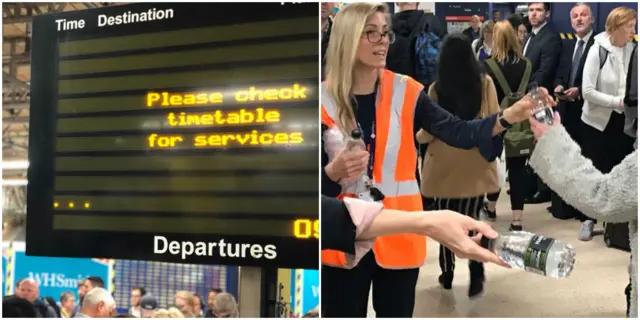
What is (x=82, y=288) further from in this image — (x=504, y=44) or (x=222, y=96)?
(x=504, y=44)

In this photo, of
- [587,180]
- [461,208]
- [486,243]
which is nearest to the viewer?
[587,180]

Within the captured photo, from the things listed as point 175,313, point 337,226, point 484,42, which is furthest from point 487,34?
point 175,313

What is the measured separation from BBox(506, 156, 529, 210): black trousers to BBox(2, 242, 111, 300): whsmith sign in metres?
1.14

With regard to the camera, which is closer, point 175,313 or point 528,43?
point 528,43

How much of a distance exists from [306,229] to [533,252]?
55 cm

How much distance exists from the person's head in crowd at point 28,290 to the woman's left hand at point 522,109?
1.37 metres

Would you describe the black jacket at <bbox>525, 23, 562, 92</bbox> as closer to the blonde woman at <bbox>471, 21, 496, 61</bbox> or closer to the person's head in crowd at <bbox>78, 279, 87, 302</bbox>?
the blonde woman at <bbox>471, 21, 496, 61</bbox>

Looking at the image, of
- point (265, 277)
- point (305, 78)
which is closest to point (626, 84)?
point (305, 78)

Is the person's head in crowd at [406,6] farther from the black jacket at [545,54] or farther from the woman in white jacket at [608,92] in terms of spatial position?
the woman in white jacket at [608,92]

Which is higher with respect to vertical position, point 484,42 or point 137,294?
point 484,42

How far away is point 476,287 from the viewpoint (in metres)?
1.67

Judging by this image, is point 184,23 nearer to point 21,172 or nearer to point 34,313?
point 21,172

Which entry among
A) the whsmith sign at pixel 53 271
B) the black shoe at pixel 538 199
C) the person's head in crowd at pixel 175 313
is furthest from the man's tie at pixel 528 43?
the whsmith sign at pixel 53 271

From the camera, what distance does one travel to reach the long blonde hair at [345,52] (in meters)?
1.41
